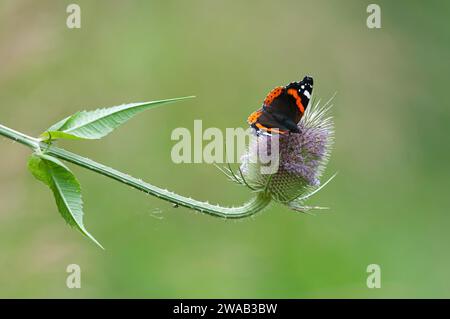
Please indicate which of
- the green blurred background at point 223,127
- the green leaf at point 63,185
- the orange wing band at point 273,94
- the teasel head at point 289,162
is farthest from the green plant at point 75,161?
the green blurred background at point 223,127

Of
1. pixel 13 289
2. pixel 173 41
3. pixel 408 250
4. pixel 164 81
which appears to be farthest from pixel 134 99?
pixel 408 250

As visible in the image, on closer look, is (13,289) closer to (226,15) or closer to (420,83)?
(226,15)

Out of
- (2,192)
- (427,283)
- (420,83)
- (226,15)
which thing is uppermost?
(226,15)

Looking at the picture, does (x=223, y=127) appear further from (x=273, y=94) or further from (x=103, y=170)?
(x=103, y=170)

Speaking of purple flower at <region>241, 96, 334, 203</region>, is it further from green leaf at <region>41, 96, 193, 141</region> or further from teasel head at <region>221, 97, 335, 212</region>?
green leaf at <region>41, 96, 193, 141</region>

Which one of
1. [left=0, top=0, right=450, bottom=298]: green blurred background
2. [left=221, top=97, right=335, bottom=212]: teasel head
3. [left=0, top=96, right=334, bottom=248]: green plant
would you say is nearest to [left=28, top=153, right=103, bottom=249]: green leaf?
[left=0, top=96, right=334, bottom=248]: green plant

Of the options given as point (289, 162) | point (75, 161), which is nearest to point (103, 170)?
point (75, 161)

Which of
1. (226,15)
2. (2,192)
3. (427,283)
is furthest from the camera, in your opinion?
(226,15)
